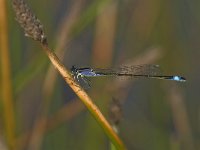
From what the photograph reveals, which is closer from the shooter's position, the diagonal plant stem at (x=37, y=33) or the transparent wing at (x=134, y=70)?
the diagonal plant stem at (x=37, y=33)

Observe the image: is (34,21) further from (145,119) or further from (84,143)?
(145,119)

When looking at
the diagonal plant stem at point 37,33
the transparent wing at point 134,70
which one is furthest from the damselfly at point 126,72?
the diagonal plant stem at point 37,33

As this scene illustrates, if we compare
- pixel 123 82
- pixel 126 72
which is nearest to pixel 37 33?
pixel 126 72

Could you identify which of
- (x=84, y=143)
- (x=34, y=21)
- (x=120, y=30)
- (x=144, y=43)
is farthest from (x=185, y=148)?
(x=34, y=21)

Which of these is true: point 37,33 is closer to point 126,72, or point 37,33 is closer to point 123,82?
point 126,72

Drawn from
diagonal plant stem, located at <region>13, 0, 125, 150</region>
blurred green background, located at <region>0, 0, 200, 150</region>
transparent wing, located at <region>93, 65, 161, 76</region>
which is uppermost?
blurred green background, located at <region>0, 0, 200, 150</region>

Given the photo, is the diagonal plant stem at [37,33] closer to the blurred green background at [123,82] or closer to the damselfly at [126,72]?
the damselfly at [126,72]

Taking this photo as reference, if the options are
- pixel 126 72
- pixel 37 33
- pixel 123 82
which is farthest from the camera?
pixel 123 82

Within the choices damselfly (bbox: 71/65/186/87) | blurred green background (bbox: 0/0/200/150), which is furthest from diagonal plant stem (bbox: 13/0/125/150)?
blurred green background (bbox: 0/0/200/150)

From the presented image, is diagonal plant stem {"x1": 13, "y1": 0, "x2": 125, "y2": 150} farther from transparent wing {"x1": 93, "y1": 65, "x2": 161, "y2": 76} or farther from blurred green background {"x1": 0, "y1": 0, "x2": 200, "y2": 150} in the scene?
blurred green background {"x1": 0, "y1": 0, "x2": 200, "y2": 150}
